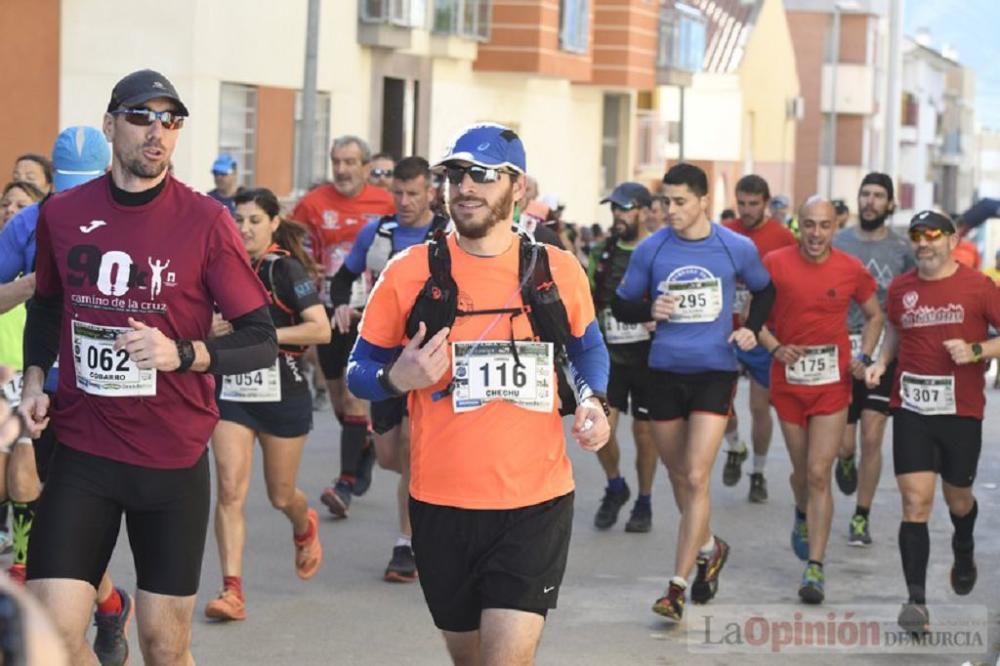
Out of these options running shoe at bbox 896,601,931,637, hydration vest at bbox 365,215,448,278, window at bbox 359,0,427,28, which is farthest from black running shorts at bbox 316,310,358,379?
window at bbox 359,0,427,28

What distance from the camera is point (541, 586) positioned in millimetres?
6152

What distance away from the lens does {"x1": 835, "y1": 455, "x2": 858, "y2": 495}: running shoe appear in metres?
13.4

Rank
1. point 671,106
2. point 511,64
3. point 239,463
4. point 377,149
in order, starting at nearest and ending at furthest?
point 239,463
point 377,149
point 511,64
point 671,106

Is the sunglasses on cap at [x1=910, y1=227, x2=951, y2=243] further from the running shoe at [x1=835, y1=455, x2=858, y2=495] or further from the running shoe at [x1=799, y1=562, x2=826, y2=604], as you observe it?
the running shoe at [x1=835, y1=455, x2=858, y2=495]

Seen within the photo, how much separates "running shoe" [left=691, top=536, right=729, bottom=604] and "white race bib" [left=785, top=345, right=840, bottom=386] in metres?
1.10

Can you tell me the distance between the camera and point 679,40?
5422 cm

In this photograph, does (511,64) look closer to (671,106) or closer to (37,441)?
(671,106)

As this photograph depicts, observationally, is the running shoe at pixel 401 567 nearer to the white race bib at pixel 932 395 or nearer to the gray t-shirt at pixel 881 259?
the white race bib at pixel 932 395

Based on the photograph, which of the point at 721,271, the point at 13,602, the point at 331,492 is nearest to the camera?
the point at 13,602

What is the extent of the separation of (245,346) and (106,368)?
1.36ft

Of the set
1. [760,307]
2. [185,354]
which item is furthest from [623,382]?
[185,354]

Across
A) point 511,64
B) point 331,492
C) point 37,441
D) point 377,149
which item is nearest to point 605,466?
point 331,492

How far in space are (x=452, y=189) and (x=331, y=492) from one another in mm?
6640

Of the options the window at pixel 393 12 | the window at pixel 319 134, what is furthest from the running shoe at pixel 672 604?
the window at pixel 393 12
